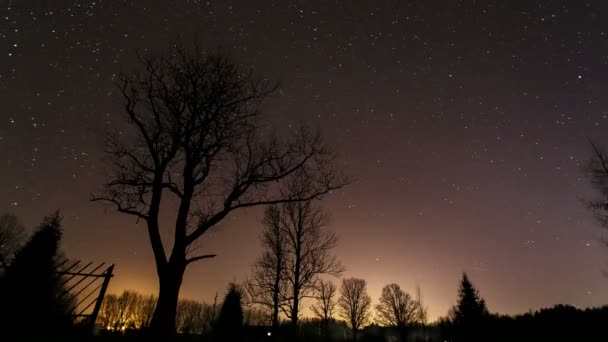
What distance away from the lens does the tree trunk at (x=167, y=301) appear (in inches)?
388

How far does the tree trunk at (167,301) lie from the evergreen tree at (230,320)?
7.86 feet

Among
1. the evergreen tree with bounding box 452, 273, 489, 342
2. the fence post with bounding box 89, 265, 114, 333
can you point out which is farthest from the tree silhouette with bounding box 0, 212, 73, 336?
the evergreen tree with bounding box 452, 273, 489, 342

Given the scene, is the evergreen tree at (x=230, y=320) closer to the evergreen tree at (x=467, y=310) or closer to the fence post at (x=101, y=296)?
the fence post at (x=101, y=296)

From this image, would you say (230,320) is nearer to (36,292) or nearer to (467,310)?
(36,292)

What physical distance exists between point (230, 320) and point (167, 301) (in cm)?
293

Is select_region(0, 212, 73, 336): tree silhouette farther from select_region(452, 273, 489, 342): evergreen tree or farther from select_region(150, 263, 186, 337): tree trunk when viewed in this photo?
select_region(452, 273, 489, 342): evergreen tree

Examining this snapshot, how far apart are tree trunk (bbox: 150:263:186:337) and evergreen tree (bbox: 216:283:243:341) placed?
7.86ft

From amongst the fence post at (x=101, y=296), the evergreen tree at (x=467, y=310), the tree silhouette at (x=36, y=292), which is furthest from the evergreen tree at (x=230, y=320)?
the evergreen tree at (x=467, y=310)

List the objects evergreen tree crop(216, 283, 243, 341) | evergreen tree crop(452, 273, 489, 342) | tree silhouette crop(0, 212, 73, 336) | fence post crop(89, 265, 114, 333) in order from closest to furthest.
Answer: tree silhouette crop(0, 212, 73, 336) → fence post crop(89, 265, 114, 333) → evergreen tree crop(216, 283, 243, 341) → evergreen tree crop(452, 273, 489, 342)

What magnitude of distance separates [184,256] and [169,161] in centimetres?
372

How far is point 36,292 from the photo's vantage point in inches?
317

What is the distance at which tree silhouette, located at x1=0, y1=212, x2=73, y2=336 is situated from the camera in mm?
7555

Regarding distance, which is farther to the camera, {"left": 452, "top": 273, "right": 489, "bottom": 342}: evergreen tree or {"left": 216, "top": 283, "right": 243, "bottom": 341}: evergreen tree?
{"left": 452, "top": 273, "right": 489, "bottom": 342}: evergreen tree

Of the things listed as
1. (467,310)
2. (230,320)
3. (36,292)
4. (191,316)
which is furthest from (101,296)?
(191,316)
